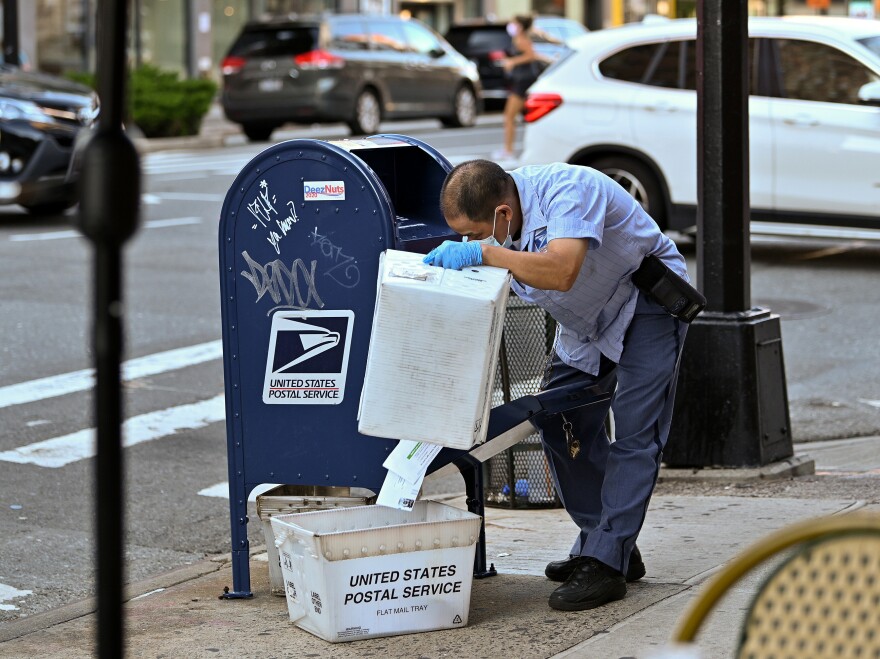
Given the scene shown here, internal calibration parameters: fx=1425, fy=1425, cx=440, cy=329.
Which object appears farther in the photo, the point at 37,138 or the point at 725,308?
the point at 37,138

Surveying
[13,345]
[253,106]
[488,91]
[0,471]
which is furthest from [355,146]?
[488,91]

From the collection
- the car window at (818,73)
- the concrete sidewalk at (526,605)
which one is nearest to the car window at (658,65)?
the car window at (818,73)

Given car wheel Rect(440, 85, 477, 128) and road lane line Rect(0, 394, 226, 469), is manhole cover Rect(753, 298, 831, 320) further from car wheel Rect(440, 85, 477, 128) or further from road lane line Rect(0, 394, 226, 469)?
car wheel Rect(440, 85, 477, 128)

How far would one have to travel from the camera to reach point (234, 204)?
175 inches

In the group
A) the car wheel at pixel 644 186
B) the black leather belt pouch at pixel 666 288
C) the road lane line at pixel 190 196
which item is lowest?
the road lane line at pixel 190 196

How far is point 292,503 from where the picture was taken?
4.55 metres

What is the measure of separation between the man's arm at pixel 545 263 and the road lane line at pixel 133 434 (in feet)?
9.18

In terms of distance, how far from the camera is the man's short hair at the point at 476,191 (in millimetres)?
4043

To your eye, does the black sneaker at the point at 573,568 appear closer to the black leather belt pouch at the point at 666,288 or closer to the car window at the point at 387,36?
the black leather belt pouch at the point at 666,288

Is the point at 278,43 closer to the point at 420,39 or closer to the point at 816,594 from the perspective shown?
the point at 420,39

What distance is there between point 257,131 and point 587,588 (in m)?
19.9

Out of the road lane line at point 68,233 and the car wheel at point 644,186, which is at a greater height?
the car wheel at point 644,186

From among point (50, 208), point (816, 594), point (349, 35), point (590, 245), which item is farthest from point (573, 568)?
point (349, 35)

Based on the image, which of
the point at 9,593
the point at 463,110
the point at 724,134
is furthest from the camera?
the point at 463,110
